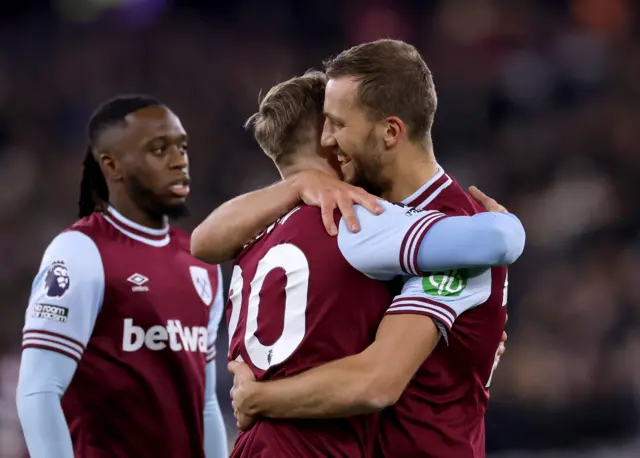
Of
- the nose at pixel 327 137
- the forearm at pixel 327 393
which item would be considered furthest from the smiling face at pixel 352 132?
the forearm at pixel 327 393

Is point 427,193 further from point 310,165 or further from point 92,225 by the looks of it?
point 92,225

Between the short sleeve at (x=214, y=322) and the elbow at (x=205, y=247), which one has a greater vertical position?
the elbow at (x=205, y=247)

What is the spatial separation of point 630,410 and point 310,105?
15.2 feet

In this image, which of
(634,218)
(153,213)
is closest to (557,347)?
(634,218)

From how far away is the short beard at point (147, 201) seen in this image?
3.71 meters

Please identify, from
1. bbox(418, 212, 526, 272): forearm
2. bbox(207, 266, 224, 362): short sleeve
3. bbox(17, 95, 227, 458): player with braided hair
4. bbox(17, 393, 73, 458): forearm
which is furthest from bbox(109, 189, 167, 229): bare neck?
bbox(418, 212, 526, 272): forearm

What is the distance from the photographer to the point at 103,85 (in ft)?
36.8

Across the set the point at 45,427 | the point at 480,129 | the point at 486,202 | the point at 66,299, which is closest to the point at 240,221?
the point at 486,202

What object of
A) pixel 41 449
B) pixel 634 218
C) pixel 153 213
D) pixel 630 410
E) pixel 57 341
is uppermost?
pixel 153 213

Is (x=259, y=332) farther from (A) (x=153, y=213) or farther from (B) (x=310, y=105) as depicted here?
(A) (x=153, y=213)

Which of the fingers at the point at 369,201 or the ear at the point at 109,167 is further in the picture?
the ear at the point at 109,167

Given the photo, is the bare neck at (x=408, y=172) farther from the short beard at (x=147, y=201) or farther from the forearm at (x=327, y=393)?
the short beard at (x=147, y=201)

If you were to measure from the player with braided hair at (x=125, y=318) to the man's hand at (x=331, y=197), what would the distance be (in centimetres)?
102

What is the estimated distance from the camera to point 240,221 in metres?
2.79
